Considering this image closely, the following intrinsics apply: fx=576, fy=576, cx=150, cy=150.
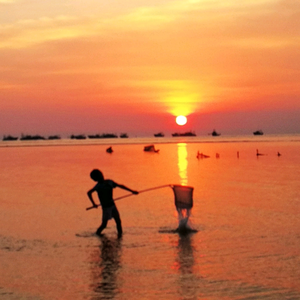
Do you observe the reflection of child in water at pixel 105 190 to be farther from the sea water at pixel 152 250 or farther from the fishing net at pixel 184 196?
the fishing net at pixel 184 196

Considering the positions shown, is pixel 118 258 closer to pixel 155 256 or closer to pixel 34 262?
pixel 155 256

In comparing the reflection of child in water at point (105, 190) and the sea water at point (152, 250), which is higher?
the reflection of child in water at point (105, 190)

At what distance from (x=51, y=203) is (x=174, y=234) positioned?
7167 millimetres

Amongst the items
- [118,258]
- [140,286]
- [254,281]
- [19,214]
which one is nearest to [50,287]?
[140,286]

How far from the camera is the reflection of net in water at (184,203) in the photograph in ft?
43.3

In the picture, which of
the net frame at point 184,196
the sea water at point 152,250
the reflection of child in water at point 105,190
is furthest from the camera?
the net frame at point 184,196

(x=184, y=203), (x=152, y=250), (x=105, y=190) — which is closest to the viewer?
(x=152, y=250)

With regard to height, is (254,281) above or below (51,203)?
below

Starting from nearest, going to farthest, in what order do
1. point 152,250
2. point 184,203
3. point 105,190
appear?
point 152,250 < point 105,190 < point 184,203

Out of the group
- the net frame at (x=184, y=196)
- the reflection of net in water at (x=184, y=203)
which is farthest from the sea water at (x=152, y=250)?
the net frame at (x=184, y=196)

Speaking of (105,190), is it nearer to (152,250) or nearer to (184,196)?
(152,250)

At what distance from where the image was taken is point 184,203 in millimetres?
13266

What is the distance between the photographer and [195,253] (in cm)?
1093

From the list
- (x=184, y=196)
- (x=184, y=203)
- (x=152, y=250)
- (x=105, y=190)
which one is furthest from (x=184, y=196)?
(x=152, y=250)
